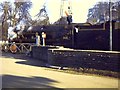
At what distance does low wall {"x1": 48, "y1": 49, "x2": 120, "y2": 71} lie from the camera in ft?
48.4

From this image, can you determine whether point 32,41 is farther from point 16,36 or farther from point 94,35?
point 94,35

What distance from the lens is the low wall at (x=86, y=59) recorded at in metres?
14.8

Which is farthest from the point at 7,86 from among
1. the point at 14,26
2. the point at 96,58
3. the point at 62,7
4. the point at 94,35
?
the point at 14,26

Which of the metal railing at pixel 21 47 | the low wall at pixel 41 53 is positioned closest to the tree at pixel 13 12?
the metal railing at pixel 21 47

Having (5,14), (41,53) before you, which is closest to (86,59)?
(41,53)

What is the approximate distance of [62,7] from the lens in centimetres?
3812

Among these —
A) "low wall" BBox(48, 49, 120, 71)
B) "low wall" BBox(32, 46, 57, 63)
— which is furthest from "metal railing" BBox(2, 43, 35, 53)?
"low wall" BBox(48, 49, 120, 71)

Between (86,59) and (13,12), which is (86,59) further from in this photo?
(13,12)

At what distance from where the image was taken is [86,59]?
53.3 feet

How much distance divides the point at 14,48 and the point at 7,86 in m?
25.8

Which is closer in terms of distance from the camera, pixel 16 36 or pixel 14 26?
pixel 16 36

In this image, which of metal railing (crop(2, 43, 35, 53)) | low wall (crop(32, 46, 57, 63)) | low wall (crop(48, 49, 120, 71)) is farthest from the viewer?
metal railing (crop(2, 43, 35, 53))

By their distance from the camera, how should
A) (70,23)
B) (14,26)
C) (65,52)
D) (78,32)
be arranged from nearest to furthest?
(65,52), (78,32), (70,23), (14,26)

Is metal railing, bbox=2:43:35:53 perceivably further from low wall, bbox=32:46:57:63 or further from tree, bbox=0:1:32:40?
tree, bbox=0:1:32:40
